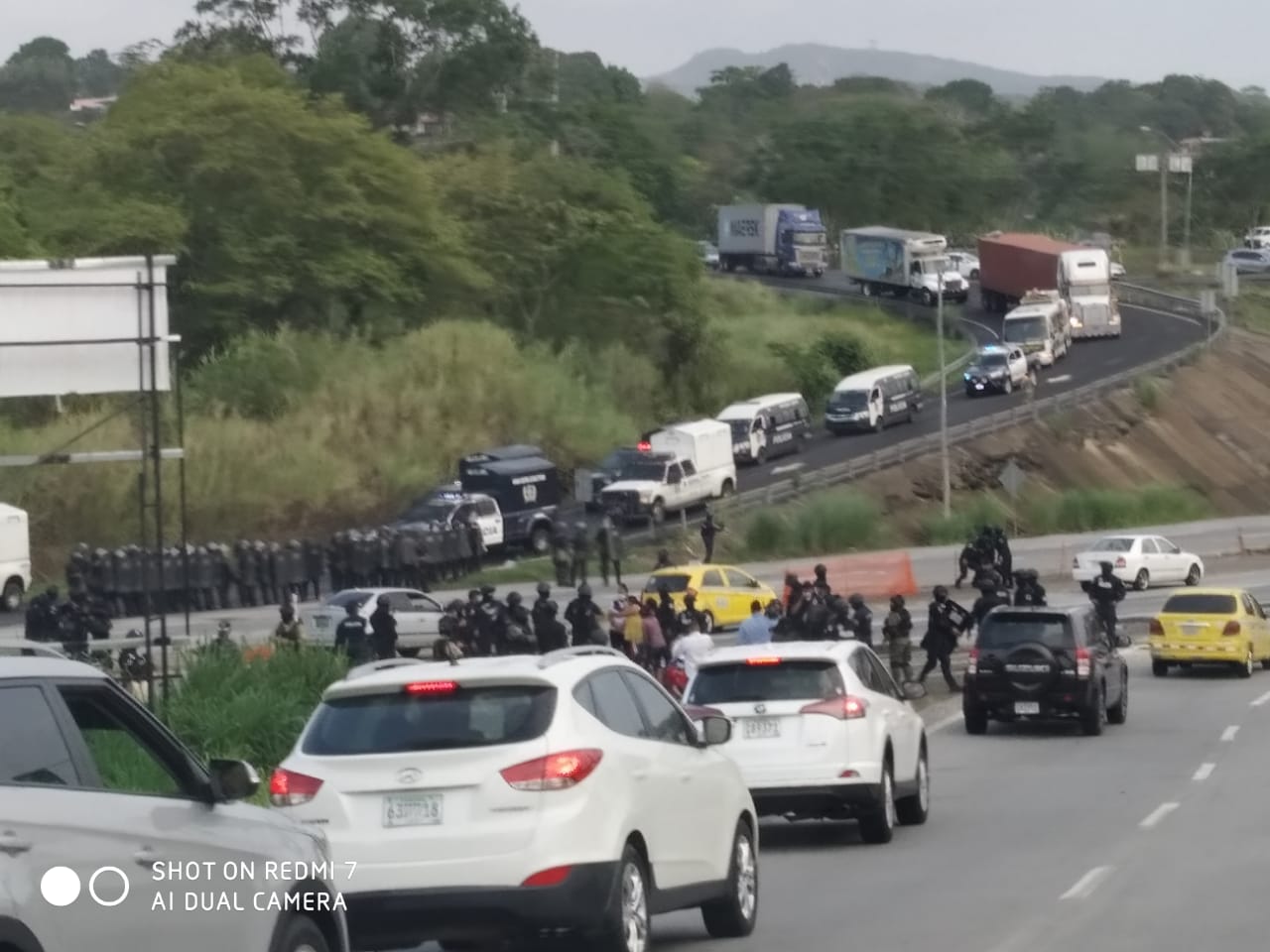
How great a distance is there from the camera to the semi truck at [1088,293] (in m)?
86.1

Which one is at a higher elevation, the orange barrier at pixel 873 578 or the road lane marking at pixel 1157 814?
the road lane marking at pixel 1157 814

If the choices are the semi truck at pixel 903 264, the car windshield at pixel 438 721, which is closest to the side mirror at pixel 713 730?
the car windshield at pixel 438 721

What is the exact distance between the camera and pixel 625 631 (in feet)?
94.3

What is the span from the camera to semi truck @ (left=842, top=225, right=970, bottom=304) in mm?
96062

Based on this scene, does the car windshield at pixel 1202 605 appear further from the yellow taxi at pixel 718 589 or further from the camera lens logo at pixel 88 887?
the camera lens logo at pixel 88 887

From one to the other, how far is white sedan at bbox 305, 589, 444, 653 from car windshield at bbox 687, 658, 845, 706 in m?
19.8

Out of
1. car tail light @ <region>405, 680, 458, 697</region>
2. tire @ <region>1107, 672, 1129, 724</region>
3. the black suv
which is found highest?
car tail light @ <region>405, 680, 458, 697</region>

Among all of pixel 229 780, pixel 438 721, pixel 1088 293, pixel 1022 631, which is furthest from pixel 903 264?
pixel 229 780

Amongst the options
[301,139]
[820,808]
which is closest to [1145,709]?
[820,808]

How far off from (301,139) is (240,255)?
4586mm

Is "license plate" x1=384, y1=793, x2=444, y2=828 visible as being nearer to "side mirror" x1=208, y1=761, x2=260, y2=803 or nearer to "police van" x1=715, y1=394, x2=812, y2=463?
"side mirror" x1=208, y1=761, x2=260, y2=803

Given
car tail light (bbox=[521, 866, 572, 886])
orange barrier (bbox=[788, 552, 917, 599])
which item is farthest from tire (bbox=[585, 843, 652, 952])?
orange barrier (bbox=[788, 552, 917, 599])

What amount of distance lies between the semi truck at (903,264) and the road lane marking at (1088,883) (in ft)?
260

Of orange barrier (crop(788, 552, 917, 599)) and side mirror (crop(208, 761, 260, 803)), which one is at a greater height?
side mirror (crop(208, 761, 260, 803))
